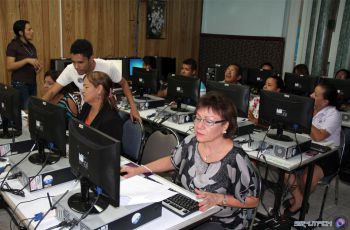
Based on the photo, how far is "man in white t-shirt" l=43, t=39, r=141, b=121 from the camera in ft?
9.57

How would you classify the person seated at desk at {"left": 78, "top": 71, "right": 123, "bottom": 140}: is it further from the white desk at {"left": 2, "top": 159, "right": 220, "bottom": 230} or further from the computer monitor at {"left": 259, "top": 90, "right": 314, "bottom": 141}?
the computer monitor at {"left": 259, "top": 90, "right": 314, "bottom": 141}

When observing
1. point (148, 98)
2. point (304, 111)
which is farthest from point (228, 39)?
point (304, 111)

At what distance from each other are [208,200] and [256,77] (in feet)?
11.6

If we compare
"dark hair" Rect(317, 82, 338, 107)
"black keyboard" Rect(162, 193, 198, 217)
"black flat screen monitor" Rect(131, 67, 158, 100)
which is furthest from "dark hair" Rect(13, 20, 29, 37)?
"dark hair" Rect(317, 82, 338, 107)

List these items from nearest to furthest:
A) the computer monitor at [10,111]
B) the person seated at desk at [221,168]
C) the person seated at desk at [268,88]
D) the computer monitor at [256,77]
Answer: the person seated at desk at [221,168], the computer monitor at [10,111], the person seated at desk at [268,88], the computer monitor at [256,77]

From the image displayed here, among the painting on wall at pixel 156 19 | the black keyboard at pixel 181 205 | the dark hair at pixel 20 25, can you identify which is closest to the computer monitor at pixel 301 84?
the painting on wall at pixel 156 19

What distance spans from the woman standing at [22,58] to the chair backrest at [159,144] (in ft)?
6.88

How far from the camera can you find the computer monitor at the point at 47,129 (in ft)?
6.10

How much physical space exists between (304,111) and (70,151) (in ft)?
Result: 5.78

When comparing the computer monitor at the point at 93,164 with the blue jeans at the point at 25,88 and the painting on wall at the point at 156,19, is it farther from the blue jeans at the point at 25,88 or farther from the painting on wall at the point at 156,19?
the painting on wall at the point at 156,19

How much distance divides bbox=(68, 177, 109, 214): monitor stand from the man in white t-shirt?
1.37 metres

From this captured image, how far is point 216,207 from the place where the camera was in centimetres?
174

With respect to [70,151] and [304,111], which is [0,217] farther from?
[304,111]

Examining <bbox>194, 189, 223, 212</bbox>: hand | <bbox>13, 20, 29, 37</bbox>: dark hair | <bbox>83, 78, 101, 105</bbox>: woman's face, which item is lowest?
<bbox>194, 189, 223, 212</bbox>: hand
